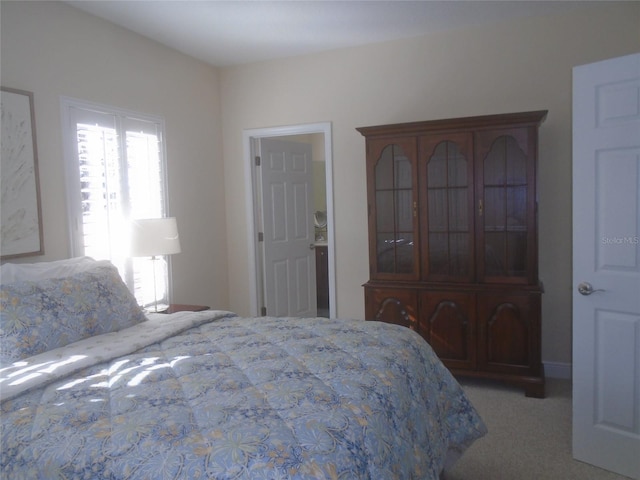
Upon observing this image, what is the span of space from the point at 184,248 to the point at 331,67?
208cm

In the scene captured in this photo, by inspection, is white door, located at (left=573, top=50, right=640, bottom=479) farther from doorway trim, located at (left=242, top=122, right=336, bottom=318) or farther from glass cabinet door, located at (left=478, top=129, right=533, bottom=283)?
doorway trim, located at (left=242, top=122, right=336, bottom=318)

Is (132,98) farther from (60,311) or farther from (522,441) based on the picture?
(522,441)

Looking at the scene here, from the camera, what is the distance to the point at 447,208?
3.54m

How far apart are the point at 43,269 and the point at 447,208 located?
268cm

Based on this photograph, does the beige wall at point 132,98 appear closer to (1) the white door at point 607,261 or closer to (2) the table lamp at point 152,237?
(2) the table lamp at point 152,237

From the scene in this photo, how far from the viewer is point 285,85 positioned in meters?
4.45

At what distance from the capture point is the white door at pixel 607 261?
2.29 m

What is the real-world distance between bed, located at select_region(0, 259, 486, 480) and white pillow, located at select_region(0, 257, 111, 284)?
11mm

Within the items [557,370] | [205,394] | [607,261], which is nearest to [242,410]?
[205,394]

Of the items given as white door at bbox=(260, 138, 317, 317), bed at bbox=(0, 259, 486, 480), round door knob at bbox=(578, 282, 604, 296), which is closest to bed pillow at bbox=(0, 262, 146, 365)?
bed at bbox=(0, 259, 486, 480)

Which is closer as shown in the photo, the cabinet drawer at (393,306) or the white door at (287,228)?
the cabinet drawer at (393,306)

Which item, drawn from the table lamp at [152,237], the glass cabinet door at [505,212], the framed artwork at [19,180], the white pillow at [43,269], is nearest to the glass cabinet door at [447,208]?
the glass cabinet door at [505,212]

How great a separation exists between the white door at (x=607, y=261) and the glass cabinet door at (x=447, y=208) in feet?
3.46

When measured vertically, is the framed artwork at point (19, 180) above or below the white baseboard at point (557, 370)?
above
